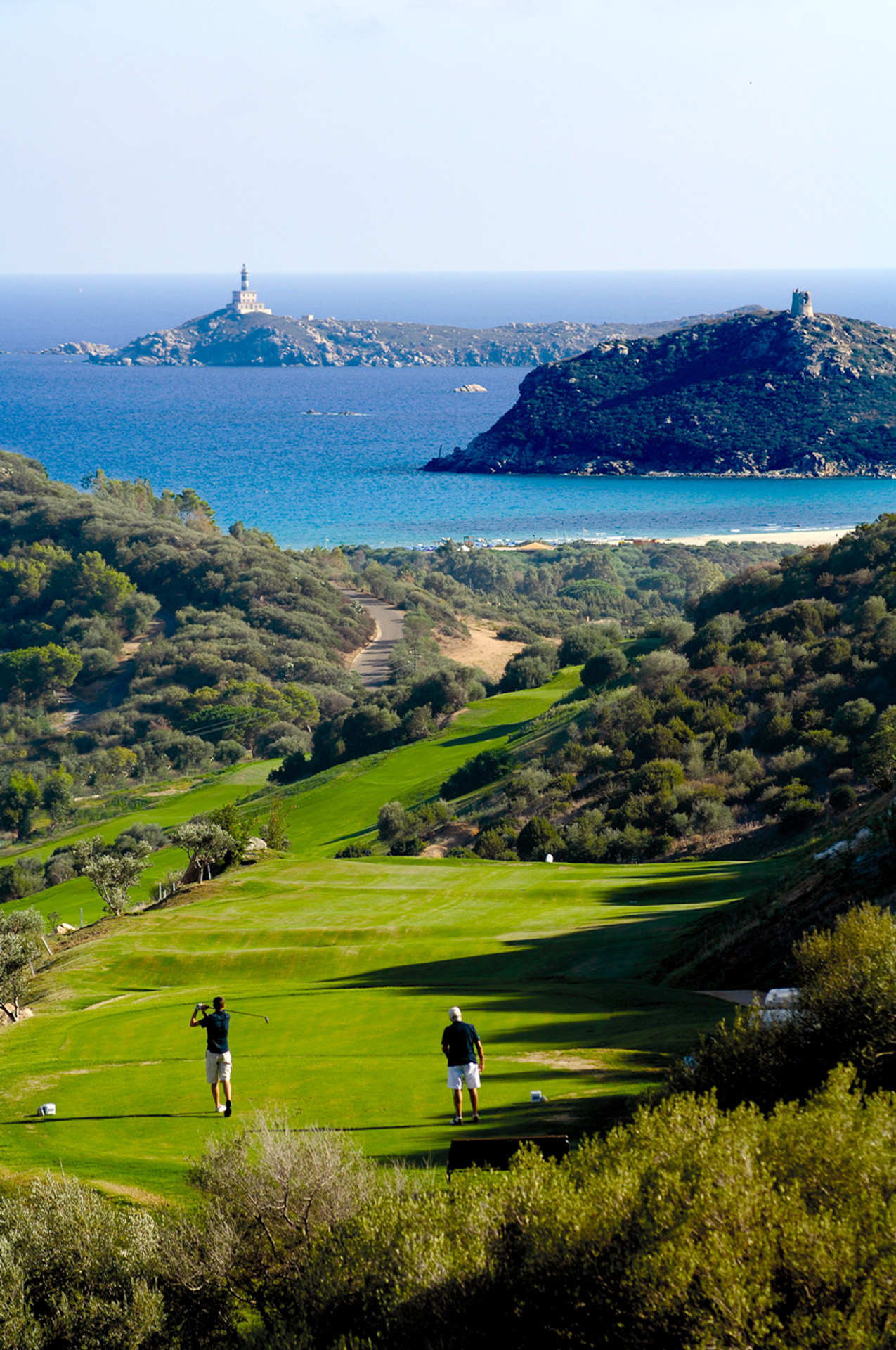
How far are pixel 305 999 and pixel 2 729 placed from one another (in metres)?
69.2

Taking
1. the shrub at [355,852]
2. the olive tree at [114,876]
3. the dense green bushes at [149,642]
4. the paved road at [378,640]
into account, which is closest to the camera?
the olive tree at [114,876]

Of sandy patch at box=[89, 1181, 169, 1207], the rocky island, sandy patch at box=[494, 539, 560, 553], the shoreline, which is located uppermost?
the rocky island

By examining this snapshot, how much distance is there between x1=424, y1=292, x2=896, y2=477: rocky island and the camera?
15200 cm

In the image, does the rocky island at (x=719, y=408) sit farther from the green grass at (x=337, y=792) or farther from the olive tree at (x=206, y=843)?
the olive tree at (x=206, y=843)

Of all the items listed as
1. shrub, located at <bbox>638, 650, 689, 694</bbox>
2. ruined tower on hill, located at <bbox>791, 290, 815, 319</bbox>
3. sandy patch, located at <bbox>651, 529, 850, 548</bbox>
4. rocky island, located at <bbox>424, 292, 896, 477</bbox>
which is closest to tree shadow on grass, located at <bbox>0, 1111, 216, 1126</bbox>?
shrub, located at <bbox>638, 650, 689, 694</bbox>

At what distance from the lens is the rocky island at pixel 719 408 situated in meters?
152

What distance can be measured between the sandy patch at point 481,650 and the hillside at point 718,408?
6368 cm

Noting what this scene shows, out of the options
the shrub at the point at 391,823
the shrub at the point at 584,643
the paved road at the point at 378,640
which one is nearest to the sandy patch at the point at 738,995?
the shrub at the point at 391,823

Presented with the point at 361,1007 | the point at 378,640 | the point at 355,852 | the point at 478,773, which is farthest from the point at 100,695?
the point at 361,1007

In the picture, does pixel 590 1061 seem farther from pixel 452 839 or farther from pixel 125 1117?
pixel 452 839

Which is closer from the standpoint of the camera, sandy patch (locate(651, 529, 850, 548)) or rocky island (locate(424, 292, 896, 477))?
sandy patch (locate(651, 529, 850, 548))

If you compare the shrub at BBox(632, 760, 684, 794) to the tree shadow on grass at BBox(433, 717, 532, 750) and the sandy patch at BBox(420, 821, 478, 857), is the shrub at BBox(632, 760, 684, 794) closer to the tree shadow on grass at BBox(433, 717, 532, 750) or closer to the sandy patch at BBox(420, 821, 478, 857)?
the sandy patch at BBox(420, 821, 478, 857)

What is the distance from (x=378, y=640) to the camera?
103812 millimetres

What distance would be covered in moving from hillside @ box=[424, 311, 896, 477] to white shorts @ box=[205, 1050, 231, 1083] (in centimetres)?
14655
